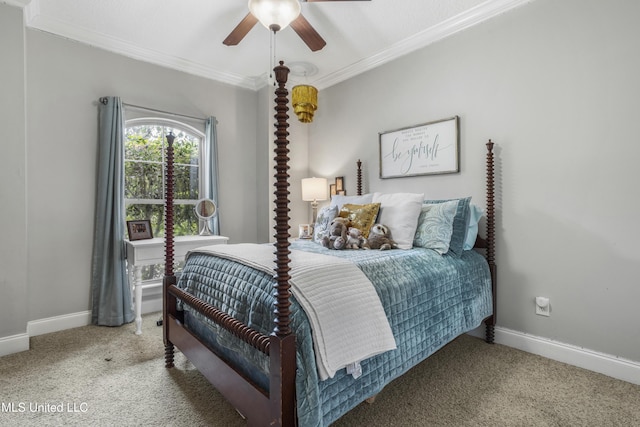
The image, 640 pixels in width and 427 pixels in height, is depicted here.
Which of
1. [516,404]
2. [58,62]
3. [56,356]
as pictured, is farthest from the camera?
[58,62]

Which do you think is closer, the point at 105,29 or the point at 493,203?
the point at 493,203

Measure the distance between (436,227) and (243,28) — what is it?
196cm

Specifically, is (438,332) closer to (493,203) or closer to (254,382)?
(254,382)

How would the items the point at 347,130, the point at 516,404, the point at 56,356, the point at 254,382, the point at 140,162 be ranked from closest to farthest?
1. the point at 254,382
2. the point at 516,404
3. the point at 56,356
4. the point at 140,162
5. the point at 347,130

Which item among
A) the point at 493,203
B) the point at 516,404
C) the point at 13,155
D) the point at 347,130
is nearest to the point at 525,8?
the point at 493,203

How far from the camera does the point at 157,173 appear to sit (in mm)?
3404

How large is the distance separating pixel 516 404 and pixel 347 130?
2.90 meters

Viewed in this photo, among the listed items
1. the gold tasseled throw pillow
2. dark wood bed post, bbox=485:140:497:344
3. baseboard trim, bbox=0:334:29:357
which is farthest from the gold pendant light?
baseboard trim, bbox=0:334:29:357

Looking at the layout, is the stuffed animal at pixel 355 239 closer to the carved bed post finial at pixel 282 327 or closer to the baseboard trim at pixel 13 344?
the carved bed post finial at pixel 282 327

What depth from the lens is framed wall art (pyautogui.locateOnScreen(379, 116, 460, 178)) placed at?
277 centimetres

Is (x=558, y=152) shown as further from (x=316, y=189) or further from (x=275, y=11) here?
(x=316, y=189)

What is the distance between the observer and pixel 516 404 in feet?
5.56

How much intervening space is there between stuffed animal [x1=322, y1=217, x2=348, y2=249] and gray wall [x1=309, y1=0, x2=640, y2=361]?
105 cm

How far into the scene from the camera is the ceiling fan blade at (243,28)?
215cm
